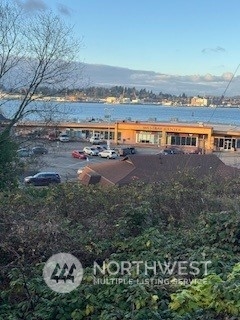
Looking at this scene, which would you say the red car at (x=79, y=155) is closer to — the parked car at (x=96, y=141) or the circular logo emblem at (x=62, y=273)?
the parked car at (x=96, y=141)

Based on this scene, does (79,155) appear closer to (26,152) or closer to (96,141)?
(96,141)

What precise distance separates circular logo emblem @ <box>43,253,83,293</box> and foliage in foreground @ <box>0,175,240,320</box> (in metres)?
0.08

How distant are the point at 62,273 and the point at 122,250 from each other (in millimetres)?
1205

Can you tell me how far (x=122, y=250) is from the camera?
579 centimetres

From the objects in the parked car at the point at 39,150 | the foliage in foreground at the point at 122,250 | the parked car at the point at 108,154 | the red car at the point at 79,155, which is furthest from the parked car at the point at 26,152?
the parked car at the point at 108,154

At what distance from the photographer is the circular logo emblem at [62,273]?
14.6ft

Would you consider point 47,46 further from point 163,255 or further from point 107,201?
point 163,255

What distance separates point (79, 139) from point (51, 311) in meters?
62.5

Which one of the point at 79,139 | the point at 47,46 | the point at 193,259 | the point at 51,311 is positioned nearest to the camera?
the point at 51,311

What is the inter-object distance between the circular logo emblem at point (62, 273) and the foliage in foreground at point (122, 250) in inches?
3.1

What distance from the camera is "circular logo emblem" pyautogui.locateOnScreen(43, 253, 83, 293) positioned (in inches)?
175

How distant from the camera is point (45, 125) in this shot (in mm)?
20438

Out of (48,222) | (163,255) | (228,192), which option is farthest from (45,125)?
(163,255)

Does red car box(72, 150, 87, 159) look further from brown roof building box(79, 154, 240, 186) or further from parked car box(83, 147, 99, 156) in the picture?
brown roof building box(79, 154, 240, 186)
